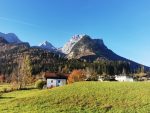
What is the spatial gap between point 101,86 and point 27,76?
98.4m

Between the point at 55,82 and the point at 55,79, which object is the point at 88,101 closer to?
the point at 55,82

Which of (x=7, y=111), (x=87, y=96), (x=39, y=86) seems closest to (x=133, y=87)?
(x=87, y=96)

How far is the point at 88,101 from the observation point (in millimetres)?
49000

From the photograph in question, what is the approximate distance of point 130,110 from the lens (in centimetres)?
4291

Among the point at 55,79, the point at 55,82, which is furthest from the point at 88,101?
the point at 55,79

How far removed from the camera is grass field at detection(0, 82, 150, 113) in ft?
145

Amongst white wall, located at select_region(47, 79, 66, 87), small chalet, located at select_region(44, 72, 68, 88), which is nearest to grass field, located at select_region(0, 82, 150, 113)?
white wall, located at select_region(47, 79, 66, 87)

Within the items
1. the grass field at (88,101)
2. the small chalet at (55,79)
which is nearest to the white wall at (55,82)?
the small chalet at (55,79)

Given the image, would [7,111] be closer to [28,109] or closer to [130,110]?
[28,109]

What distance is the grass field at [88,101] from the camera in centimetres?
4409

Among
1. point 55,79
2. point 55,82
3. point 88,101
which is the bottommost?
point 88,101

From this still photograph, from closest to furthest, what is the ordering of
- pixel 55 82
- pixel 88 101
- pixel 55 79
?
pixel 88 101, pixel 55 82, pixel 55 79

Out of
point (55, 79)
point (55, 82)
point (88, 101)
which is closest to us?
point (88, 101)

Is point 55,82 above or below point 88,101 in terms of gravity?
above
